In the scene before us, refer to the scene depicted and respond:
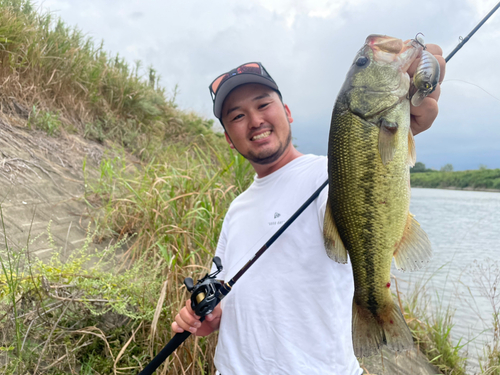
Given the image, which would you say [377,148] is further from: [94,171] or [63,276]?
[94,171]

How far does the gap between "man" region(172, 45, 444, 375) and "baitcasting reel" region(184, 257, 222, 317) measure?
113 millimetres

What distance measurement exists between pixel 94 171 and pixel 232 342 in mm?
4731

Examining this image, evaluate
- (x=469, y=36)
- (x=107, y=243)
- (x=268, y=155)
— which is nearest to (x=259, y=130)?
(x=268, y=155)

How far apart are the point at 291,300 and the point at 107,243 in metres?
3.16

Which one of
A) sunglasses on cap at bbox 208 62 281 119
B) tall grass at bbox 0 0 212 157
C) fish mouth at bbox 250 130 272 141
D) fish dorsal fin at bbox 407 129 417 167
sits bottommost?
fish dorsal fin at bbox 407 129 417 167

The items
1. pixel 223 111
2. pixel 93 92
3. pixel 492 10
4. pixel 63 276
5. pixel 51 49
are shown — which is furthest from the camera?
pixel 93 92

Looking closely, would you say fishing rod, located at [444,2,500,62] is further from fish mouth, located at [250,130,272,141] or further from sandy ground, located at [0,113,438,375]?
sandy ground, located at [0,113,438,375]

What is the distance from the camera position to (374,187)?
115cm

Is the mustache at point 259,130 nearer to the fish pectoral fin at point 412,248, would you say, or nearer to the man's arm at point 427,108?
the man's arm at point 427,108

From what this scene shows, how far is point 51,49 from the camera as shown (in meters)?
6.22

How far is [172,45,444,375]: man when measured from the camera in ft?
4.66

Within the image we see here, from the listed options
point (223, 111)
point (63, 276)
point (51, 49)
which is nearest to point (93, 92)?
point (51, 49)

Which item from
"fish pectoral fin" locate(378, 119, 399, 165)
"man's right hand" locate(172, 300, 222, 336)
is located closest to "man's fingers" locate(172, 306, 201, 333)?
"man's right hand" locate(172, 300, 222, 336)

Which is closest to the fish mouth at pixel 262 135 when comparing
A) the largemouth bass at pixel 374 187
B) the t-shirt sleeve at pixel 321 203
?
the t-shirt sleeve at pixel 321 203
